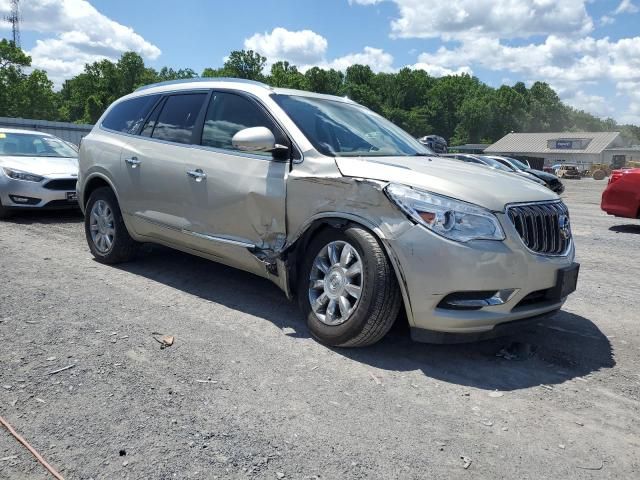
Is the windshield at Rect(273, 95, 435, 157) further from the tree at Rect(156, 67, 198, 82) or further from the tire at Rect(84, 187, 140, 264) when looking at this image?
the tree at Rect(156, 67, 198, 82)

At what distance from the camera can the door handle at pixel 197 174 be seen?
4664 millimetres

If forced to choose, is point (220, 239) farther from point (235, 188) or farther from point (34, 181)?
point (34, 181)

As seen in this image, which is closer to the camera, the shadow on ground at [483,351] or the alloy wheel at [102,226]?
the shadow on ground at [483,351]

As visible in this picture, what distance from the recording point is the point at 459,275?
3.34 meters

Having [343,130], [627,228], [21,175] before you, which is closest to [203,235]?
[343,130]

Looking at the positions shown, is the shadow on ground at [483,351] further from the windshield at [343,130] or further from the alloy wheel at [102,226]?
the windshield at [343,130]

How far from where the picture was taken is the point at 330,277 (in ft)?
12.6

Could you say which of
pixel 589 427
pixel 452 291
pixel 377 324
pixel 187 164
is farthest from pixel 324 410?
pixel 187 164

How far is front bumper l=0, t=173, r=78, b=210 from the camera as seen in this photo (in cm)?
855

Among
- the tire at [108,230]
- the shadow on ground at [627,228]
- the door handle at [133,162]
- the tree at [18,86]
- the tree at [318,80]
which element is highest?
the tree at [318,80]

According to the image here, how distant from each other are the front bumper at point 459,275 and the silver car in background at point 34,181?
23.0 feet

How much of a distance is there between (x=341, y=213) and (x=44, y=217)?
7170 mm

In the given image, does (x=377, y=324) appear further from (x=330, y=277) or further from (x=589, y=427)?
(x=589, y=427)

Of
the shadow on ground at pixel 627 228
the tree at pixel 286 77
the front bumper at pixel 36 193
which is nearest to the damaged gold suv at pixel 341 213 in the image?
the front bumper at pixel 36 193
